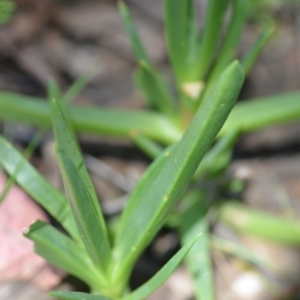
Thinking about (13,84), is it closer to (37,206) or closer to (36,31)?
(36,31)

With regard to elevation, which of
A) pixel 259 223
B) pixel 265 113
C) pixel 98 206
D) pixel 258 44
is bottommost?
pixel 259 223

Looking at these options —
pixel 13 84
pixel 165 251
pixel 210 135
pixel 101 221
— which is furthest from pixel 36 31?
pixel 210 135

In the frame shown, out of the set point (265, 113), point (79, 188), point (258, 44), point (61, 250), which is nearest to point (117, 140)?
point (265, 113)

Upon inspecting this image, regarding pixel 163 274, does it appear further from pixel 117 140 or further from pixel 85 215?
pixel 117 140

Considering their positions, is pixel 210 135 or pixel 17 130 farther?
pixel 17 130

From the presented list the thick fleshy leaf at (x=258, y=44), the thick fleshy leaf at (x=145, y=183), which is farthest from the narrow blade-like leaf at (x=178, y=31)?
the thick fleshy leaf at (x=145, y=183)

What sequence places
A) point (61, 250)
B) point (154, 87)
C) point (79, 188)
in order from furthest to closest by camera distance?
point (154, 87), point (61, 250), point (79, 188)

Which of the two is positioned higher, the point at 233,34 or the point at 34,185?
the point at 233,34
